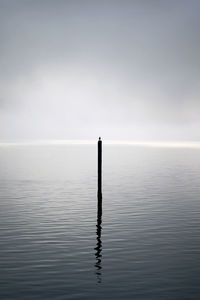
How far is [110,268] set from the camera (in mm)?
21516

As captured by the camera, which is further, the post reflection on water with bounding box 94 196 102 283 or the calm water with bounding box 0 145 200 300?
the post reflection on water with bounding box 94 196 102 283

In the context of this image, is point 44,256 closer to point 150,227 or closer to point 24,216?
point 150,227

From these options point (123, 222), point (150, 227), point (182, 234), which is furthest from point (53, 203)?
point (182, 234)

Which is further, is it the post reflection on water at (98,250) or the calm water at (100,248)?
the post reflection on water at (98,250)

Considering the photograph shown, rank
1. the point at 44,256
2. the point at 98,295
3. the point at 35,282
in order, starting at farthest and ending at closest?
the point at 44,256 < the point at 35,282 < the point at 98,295

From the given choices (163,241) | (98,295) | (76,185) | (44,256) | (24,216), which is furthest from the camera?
(76,185)

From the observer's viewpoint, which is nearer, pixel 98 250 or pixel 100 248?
pixel 98 250

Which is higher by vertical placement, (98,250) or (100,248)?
(100,248)

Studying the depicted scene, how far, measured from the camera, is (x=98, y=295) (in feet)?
58.4

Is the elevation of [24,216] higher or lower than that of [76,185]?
lower

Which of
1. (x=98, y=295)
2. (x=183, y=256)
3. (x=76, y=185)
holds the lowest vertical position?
(x=98, y=295)

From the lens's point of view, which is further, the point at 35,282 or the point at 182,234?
the point at 182,234

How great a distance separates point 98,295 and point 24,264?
19.3 feet

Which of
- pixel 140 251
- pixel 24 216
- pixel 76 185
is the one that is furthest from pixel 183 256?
pixel 76 185
